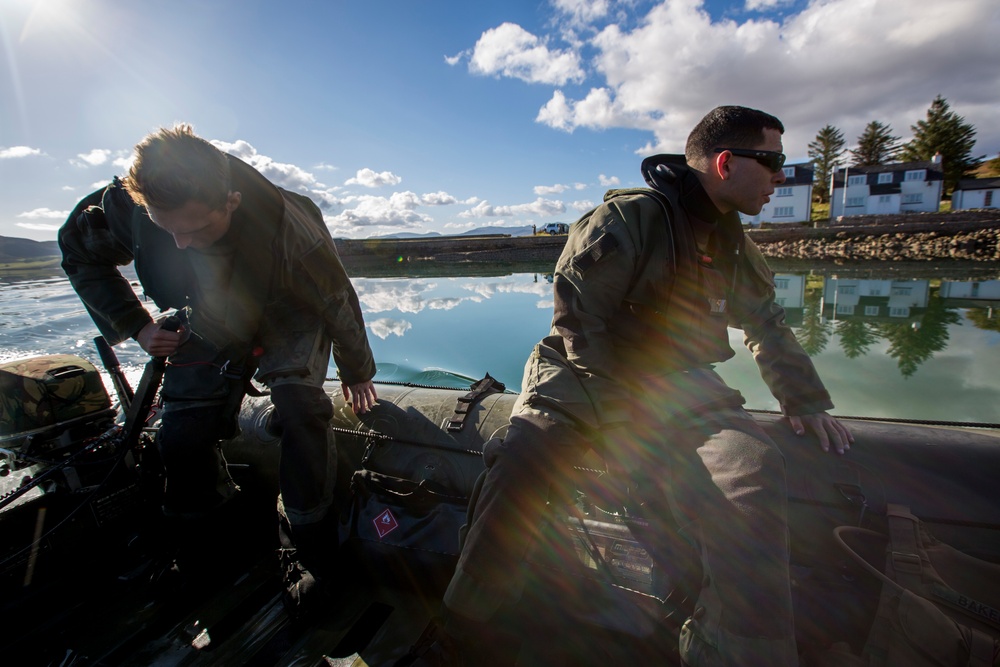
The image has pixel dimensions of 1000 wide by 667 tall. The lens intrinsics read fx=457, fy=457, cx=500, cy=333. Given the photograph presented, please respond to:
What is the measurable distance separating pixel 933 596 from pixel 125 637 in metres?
3.02

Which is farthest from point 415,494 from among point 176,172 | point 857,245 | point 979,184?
point 979,184

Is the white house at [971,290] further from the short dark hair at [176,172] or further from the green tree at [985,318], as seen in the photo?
the short dark hair at [176,172]

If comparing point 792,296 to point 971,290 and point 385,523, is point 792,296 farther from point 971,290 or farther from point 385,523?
point 385,523

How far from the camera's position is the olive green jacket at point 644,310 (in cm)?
165

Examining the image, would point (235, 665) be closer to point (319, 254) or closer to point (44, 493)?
point (44, 493)

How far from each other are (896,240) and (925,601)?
26.2m

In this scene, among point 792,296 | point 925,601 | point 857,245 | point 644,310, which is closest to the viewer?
point 925,601

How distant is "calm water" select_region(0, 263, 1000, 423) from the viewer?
402 centimetres

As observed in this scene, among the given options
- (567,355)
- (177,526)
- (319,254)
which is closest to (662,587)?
(567,355)

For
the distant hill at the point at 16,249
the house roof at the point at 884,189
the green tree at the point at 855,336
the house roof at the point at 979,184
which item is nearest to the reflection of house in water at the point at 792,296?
the green tree at the point at 855,336

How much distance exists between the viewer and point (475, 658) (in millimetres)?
1591

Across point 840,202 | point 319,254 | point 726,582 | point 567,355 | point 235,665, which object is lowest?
point 235,665

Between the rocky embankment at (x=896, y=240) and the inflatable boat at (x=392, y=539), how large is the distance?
18417 millimetres

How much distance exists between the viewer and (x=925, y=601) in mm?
1311
